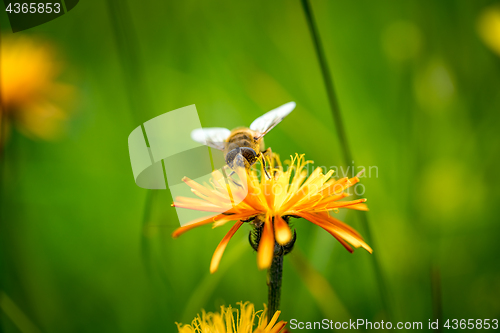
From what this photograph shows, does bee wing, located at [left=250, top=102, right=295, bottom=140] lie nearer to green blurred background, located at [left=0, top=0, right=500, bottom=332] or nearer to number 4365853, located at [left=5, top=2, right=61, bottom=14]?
green blurred background, located at [left=0, top=0, right=500, bottom=332]

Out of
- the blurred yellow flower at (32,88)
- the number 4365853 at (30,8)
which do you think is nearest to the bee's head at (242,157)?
the number 4365853 at (30,8)

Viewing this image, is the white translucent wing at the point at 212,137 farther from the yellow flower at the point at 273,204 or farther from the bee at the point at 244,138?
the yellow flower at the point at 273,204

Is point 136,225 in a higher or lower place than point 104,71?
lower

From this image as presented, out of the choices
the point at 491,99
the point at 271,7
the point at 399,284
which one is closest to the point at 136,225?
the point at 399,284

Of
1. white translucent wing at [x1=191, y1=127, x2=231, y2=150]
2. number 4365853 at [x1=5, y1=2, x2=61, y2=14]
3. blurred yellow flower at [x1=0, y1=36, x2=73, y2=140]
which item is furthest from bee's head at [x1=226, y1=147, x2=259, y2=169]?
blurred yellow flower at [x1=0, y1=36, x2=73, y2=140]

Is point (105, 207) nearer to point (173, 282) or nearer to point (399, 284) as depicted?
point (173, 282)

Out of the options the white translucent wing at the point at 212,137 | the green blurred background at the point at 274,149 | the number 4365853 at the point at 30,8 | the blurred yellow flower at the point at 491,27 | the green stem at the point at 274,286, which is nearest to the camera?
the green stem at the point at 274,286

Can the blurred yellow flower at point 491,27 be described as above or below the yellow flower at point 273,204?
above
